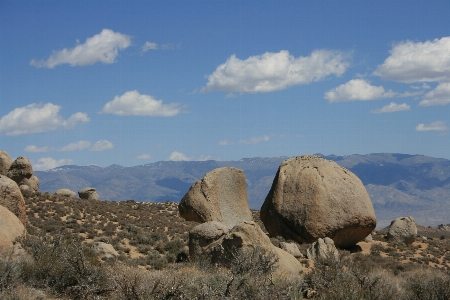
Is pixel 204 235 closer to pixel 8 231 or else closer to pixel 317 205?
pixel 8 231

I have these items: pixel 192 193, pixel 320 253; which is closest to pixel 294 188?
pixel 320 253

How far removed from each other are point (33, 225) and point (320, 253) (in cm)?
1332

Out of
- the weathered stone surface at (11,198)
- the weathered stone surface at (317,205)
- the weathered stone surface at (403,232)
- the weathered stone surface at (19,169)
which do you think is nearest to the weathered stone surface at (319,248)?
the weathered stone surface at (317,205)

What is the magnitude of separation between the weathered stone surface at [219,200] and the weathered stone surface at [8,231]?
10847 mm

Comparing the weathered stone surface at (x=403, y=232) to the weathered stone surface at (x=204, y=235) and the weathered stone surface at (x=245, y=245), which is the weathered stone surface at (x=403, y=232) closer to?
the weathered stone surface at (x=245, y=245)

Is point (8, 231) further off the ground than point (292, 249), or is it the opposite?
point (8, 231)

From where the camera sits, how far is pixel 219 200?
84.2 ft

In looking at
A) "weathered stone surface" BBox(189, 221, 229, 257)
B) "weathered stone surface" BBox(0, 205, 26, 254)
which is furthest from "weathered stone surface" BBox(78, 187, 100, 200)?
"weathered stone surface" BBox(189, 221, 229, 257)

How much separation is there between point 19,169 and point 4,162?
249 cm

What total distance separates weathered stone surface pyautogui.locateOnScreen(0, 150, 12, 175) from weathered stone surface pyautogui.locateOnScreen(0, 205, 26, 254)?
1110 inches

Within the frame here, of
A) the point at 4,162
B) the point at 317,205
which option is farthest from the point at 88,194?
the point at 317,205

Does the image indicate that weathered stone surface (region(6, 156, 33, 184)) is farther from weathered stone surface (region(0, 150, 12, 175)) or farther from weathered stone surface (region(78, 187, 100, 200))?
weathered stone surface (region(78, 187, 100, 200))

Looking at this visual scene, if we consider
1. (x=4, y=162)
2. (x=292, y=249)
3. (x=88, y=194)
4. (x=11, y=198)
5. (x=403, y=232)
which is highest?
(x=4, y=162)

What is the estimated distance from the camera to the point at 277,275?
522 inches
